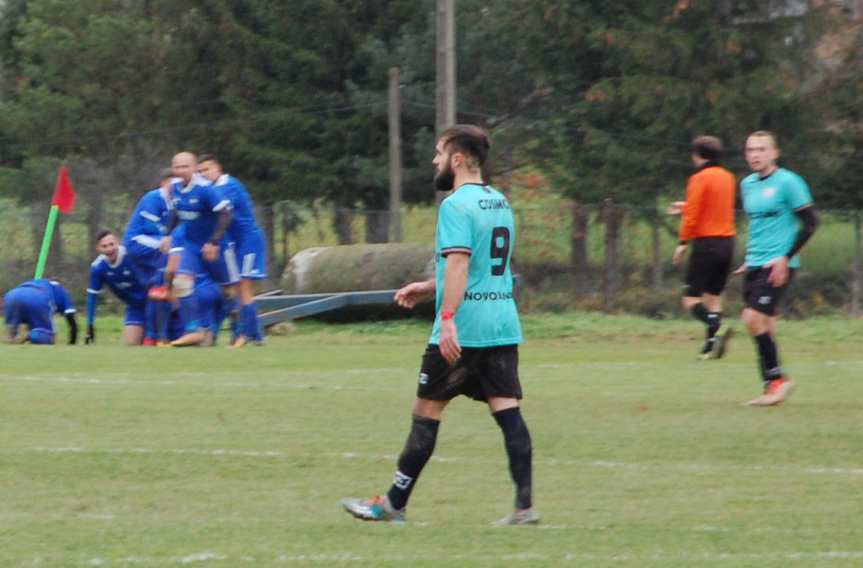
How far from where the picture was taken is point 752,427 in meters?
9.94

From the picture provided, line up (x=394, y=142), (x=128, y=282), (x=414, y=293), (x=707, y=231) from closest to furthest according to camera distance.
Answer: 1. (x=414, y=293)
2. (x=707, y=231)
3. (x=128, y=282)
4. (x=394, y=142)

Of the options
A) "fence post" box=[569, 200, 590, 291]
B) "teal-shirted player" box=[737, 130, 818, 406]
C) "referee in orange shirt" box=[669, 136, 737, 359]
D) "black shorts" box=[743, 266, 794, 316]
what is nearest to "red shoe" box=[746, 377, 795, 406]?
"teal-shirted player" box=[737, 130, 818, 406]

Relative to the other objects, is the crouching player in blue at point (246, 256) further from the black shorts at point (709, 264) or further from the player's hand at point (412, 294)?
the player's hand at point (412, 294)

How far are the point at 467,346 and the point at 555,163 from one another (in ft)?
93.6

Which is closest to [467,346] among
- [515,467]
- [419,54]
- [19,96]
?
[515,467]

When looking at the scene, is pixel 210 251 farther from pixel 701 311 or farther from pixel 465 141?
pixel 465 141

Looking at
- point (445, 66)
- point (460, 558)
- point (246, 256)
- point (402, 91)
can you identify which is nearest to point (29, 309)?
point (246, 256)

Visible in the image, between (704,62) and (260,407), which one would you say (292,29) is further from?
(260,407)

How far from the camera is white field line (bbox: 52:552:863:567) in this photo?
605 cm

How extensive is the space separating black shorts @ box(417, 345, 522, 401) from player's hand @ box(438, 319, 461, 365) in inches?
6.0

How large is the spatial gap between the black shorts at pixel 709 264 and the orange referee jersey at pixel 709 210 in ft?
0.26

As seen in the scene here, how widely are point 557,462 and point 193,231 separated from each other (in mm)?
8627

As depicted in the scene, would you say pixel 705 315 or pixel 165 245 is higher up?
pixel 165 245

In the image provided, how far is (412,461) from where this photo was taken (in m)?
7.00
